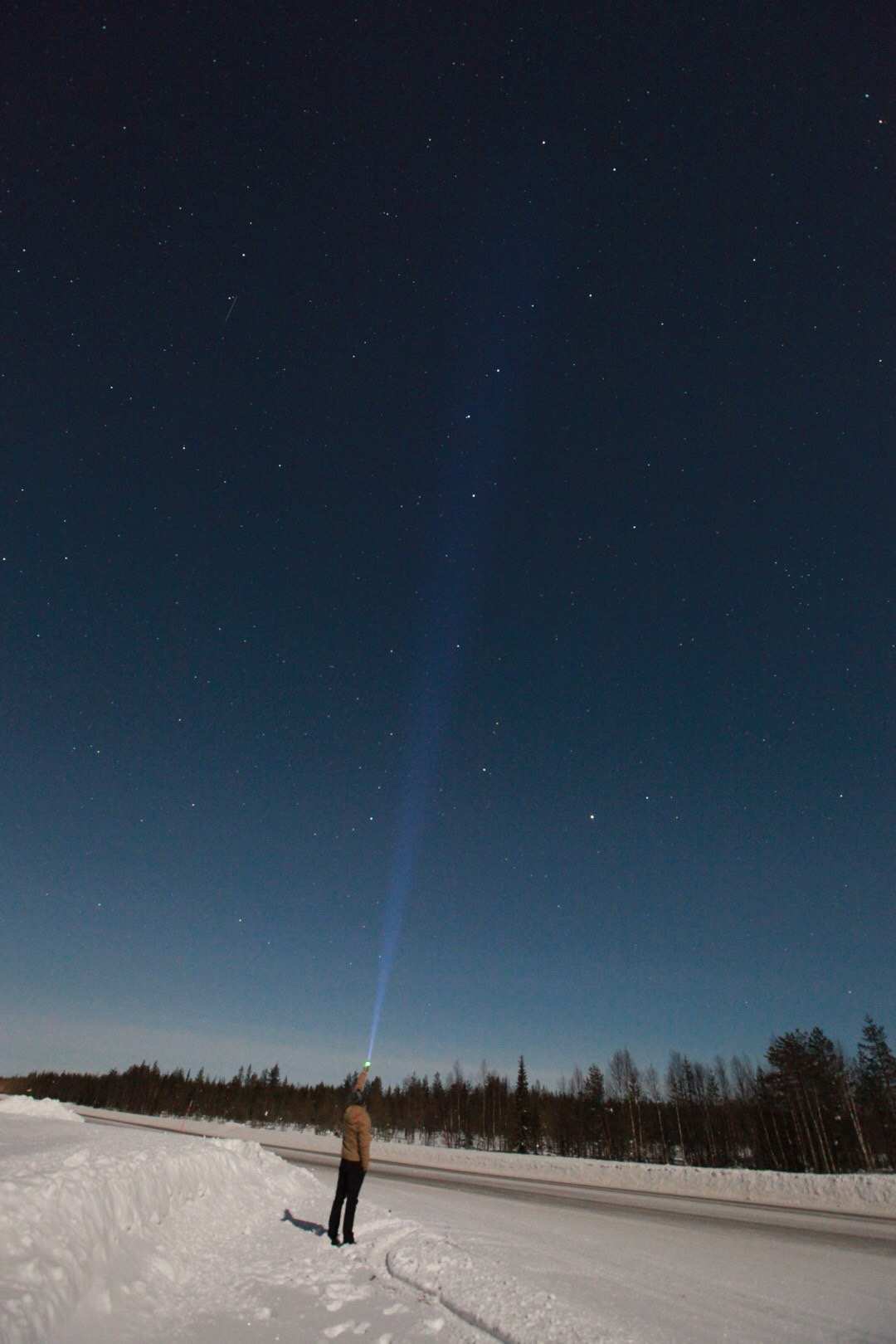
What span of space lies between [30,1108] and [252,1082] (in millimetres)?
138759

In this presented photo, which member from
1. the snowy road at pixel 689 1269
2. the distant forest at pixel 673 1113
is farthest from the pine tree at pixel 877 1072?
the snowy road at pixel 689 1269

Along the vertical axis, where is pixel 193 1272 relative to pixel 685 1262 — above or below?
below

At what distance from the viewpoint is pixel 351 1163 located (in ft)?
26.2

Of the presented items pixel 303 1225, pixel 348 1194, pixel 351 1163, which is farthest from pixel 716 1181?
pixel 351 1163

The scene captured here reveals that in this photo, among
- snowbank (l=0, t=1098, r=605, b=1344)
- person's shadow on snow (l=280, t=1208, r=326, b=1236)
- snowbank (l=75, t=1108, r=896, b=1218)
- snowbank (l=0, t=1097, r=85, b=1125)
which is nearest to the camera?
snowbank (l=0, t=1098, r=605, b=1344)

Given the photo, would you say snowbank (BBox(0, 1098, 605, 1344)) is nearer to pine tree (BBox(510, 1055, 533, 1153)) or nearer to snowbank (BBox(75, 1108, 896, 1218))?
snowbank (BBox(75, 1108, 896, 1218))

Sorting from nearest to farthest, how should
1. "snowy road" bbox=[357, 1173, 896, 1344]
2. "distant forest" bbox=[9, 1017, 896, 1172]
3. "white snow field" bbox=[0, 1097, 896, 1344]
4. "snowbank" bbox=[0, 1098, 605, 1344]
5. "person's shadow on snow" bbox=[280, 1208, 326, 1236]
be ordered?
1. "snowbank" bbox=[0, 1098, 605, 1344]
2. "white snow field" bbox=[0, 1097, 896, 1344]
3. "snowy road" bbox=[357, 1173, 896, 1344]
4. "person's shadow on snow" bbox=[280, 1208, 326, 1236]
5. "distant forest" bbox=[9, 1017, 896, 1172]

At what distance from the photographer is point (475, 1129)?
83.8 meters

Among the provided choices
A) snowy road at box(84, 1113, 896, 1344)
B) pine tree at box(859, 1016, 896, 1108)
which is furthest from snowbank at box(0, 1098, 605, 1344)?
pine tree at box(859, 1016, 896, 1108)

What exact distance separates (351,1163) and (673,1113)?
77201 millimetres

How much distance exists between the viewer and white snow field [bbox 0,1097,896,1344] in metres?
4.69

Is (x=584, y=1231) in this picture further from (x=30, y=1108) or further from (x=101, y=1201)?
(x=30, y=1108)

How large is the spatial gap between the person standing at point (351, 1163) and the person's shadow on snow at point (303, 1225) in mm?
842

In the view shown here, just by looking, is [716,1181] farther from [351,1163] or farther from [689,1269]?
[351,1163]
